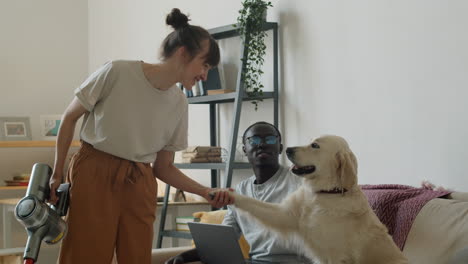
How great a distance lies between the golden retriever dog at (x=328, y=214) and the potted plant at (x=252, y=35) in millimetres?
1636

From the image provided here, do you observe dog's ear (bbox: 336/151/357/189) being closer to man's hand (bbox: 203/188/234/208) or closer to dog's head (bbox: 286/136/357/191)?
dog's head (bbox: 286/136/357/191)

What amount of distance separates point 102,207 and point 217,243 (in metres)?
0.50

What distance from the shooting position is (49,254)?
5023 mm

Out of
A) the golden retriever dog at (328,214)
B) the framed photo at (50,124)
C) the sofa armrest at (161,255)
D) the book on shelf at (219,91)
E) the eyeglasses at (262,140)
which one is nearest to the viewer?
the golden retriever dog at (328,214)

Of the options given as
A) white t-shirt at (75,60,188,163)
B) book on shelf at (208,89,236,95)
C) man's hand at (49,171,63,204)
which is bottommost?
man's hand at (49,171,63,204)

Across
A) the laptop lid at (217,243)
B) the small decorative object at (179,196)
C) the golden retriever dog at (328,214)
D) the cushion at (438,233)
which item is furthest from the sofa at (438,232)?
the small decorative object at (179,196)

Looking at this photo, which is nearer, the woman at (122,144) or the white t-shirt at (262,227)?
the woman at (122,144)

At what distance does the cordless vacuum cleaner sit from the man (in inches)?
28.1

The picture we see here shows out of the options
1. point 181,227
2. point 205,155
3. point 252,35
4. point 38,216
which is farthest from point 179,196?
point 38,216

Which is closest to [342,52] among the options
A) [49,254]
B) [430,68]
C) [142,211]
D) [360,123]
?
[360,123]

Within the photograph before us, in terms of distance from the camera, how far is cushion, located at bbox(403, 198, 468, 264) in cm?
217

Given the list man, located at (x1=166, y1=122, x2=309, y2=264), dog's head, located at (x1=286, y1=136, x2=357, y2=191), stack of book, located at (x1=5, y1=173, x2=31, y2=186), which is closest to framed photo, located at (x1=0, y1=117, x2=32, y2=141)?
stack of book, located at (x1=5, y1=173, x2=31, y2=186)

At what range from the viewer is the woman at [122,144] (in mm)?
2012

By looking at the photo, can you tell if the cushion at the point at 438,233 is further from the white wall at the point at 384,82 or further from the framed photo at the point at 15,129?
the framed photo at the point at 15,129
